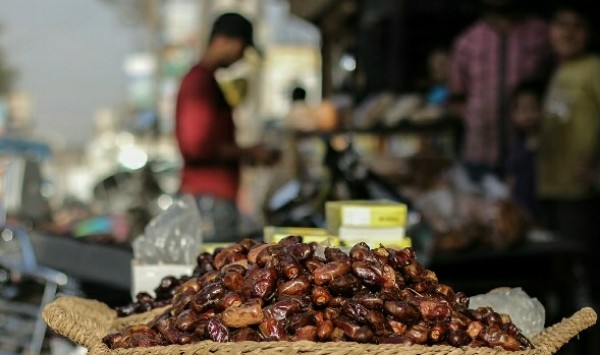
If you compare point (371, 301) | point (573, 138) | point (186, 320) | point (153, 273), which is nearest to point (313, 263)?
point (371, 301)

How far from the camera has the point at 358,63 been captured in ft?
32.3

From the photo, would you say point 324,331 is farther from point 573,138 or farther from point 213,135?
point 573,138

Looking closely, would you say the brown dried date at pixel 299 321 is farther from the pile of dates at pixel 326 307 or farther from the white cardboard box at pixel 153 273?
the white cardboard box at pixel 153 273

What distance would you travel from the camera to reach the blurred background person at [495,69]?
5.88 metres

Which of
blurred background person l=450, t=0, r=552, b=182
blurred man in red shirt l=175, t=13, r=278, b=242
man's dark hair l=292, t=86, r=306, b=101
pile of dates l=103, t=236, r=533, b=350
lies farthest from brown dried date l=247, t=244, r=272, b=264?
man's dark hair l=292, t=86, r=306, b=101

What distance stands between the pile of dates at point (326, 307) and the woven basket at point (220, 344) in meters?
0.04

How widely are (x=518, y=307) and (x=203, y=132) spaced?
2.46 metres

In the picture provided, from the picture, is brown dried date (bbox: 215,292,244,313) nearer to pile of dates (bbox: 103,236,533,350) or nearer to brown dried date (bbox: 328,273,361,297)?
pile of dates (bbox: 103,236,533,350)

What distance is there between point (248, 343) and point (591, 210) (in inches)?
153

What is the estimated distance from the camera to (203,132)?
4531 millimetres

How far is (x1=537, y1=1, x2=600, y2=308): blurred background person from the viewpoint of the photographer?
199 inches

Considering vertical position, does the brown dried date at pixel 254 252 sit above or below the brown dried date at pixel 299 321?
above

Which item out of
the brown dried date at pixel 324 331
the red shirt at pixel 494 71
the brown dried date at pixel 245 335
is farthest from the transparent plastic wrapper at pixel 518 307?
the red shirt at pixel 494 71

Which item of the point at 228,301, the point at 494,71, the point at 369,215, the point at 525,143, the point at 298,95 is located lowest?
the point at 228,301
